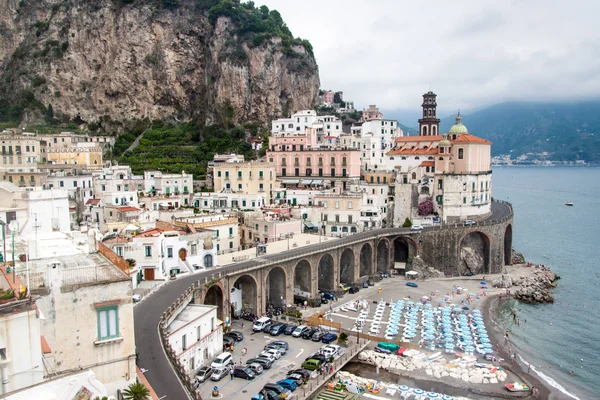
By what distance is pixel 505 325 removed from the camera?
162 ft

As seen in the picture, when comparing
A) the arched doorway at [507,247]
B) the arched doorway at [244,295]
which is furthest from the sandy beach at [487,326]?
the arched doorway at [244,295]

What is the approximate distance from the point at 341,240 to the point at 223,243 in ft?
43.2

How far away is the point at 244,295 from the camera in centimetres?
4512

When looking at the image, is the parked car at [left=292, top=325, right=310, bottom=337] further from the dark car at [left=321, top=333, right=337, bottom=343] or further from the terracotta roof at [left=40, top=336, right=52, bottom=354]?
the terracotta roof at [left=40, top=336, right=52, bottom=354]

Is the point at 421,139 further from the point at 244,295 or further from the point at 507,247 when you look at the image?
the point at 244,295

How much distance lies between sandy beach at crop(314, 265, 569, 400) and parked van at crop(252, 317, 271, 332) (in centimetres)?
729

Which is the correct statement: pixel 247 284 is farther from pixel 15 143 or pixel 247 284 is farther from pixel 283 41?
pixel 283 41

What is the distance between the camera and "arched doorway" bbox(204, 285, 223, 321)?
40500 mm

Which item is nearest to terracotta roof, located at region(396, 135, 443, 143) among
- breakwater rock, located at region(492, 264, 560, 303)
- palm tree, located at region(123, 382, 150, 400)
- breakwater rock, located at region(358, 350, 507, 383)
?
breakwater rock, located at region(492, 264, 560, 303)

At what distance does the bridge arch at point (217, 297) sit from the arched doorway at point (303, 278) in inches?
460

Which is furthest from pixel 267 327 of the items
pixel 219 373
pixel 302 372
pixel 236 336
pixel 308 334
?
pixel 219 373

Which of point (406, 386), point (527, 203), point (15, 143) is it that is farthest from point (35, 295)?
→ point (527, 203)

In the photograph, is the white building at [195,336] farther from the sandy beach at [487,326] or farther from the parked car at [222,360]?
the sandy beach at [487,326]

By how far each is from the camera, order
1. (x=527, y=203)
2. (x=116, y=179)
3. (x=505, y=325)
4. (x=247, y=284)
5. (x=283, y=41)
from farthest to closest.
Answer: (x=527, y=203) < (x=283, y=41) < (x=116, y=179) < (x=505, y=325) < (x=247, y=284)
